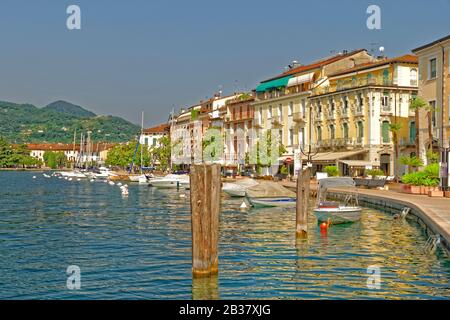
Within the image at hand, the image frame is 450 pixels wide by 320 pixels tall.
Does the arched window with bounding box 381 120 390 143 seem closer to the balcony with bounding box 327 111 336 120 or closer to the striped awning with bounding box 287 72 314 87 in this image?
the balcony with bounding box 327 111 336 120

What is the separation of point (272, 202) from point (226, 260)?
24754 mm

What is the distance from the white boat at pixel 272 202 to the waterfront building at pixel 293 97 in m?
35.5

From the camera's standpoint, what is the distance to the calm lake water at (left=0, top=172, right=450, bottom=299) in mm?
17703

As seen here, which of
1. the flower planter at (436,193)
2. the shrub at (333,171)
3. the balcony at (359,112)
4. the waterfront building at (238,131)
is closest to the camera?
the flower planter at (436,193)

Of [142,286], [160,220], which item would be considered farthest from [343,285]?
[160,220]

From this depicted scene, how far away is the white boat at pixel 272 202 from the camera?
46875 mm

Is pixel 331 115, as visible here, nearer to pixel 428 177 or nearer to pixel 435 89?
pixel 435 89

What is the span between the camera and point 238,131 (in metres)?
107

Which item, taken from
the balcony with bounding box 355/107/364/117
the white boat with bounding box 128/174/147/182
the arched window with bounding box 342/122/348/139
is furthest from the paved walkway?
the white boat with bounding box 128/174/147/182

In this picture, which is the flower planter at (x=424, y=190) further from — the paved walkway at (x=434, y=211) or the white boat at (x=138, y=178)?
the white boat at (x=138, y=178)

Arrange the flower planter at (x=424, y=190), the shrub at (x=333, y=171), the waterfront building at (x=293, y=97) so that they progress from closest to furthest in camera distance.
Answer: the flower planter at (x=424, y=190)
the shrub at (x=333, y=171)
the waterfront building at (x=293, y=97)

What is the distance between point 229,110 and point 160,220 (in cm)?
7523

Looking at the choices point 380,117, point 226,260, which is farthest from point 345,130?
point 226,260

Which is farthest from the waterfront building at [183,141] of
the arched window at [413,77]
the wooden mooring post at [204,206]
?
the wooden mooring post at [204,206]
